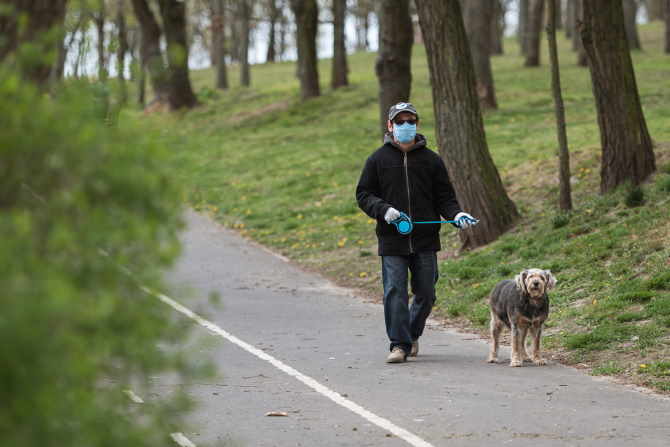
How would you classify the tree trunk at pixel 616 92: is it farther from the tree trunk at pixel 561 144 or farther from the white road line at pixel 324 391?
the white road line at pixel 324 391

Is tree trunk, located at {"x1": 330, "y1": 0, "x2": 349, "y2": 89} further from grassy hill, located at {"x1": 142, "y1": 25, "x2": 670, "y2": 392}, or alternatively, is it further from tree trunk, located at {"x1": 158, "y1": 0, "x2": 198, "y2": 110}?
tree trunk, located at {"x1": 158, "y1": 0, "x2": 198, "y2": 110}

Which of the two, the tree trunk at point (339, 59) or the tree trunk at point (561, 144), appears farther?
the tree trunk at point (339, 59)

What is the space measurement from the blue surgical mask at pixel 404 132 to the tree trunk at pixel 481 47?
68.7 feet

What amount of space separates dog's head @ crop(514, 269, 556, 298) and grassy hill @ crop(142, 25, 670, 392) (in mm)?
767

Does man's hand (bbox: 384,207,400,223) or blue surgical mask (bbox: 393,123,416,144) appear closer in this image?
man's hand (bbox: 384,207,400,223)

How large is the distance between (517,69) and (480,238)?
2761 cm

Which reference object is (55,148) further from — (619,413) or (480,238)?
(480,238)

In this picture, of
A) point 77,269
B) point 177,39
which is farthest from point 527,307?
point 177,39

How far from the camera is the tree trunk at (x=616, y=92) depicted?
1681 centimetres

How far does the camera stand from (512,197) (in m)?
19.8

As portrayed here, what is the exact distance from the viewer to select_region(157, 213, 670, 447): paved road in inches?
298

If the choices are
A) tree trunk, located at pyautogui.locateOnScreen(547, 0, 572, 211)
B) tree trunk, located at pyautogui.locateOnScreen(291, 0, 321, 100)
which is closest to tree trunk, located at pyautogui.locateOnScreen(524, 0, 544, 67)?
tree trunk, located at pyautogui.locateOnScreen(291, 0, 321, 100)

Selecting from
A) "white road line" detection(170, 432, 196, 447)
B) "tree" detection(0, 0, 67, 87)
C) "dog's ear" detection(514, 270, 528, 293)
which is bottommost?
→ "white road line" detection(170, 432, 196, 447)

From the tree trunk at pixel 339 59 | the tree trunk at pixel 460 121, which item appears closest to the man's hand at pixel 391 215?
the tree trunk at pixel 460 121
